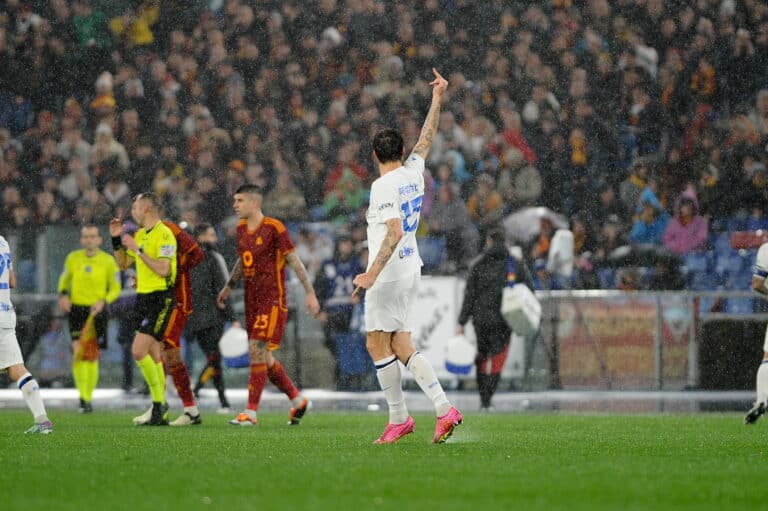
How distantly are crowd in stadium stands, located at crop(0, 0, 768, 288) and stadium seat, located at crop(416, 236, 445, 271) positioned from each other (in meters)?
0.05

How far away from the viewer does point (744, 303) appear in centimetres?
1966

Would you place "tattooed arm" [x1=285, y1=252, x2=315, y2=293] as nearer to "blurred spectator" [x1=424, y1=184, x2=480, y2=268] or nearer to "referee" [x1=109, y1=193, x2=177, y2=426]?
"referee" [x1=109, y1=193, x2=177, y2=426]

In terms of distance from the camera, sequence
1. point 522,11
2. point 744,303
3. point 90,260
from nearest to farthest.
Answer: point 90,260, point 744,303, point 522,11

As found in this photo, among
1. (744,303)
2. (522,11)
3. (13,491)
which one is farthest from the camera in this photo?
(522,11)

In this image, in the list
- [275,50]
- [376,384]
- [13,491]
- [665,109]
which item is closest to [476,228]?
[376,384]

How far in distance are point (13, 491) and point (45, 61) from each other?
69.0ft

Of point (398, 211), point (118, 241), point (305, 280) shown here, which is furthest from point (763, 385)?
point (118, 241)

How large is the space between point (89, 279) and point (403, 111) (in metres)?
9.53

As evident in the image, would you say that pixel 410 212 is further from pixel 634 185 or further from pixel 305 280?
pixel 634 185

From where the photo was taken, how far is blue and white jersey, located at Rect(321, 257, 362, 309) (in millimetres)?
20297

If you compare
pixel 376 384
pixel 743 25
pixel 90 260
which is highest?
pixel 743 25

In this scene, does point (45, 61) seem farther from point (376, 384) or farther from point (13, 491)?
point (13, 491)

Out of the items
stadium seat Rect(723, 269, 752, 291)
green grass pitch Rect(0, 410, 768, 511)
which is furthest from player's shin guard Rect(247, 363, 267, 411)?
stadium seat Rect(723, 269, 752, 291)

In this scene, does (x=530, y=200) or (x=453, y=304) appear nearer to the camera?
(x=453, y=304)
